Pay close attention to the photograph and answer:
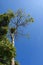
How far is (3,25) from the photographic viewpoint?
13750mm

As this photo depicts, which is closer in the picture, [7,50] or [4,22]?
[7,50]

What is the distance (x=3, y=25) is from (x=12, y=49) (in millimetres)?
1724

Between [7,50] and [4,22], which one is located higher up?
[4,22]

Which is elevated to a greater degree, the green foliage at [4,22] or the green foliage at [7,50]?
the green foliage at [4,22]

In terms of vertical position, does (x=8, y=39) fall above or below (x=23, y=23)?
below

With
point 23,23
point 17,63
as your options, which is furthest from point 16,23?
point 17,63

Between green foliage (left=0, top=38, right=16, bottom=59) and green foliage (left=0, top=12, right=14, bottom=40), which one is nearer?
green foliage (left=0, top=38, right=16, bottom=59)

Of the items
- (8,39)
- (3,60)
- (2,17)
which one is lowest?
(3,60)

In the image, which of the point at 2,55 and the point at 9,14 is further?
the point at 9,14

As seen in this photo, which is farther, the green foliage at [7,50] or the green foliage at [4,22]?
the green foliage at [4,22]

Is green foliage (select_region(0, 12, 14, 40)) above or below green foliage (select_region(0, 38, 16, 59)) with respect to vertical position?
above

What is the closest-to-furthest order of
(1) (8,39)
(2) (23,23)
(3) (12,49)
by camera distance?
1. (3) (12,49)
2. (1) (8,39)
3. (2) (23,23)

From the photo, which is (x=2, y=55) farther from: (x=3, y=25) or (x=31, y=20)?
(x=31, y=20)

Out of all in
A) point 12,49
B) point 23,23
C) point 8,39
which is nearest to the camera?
point 12,49
